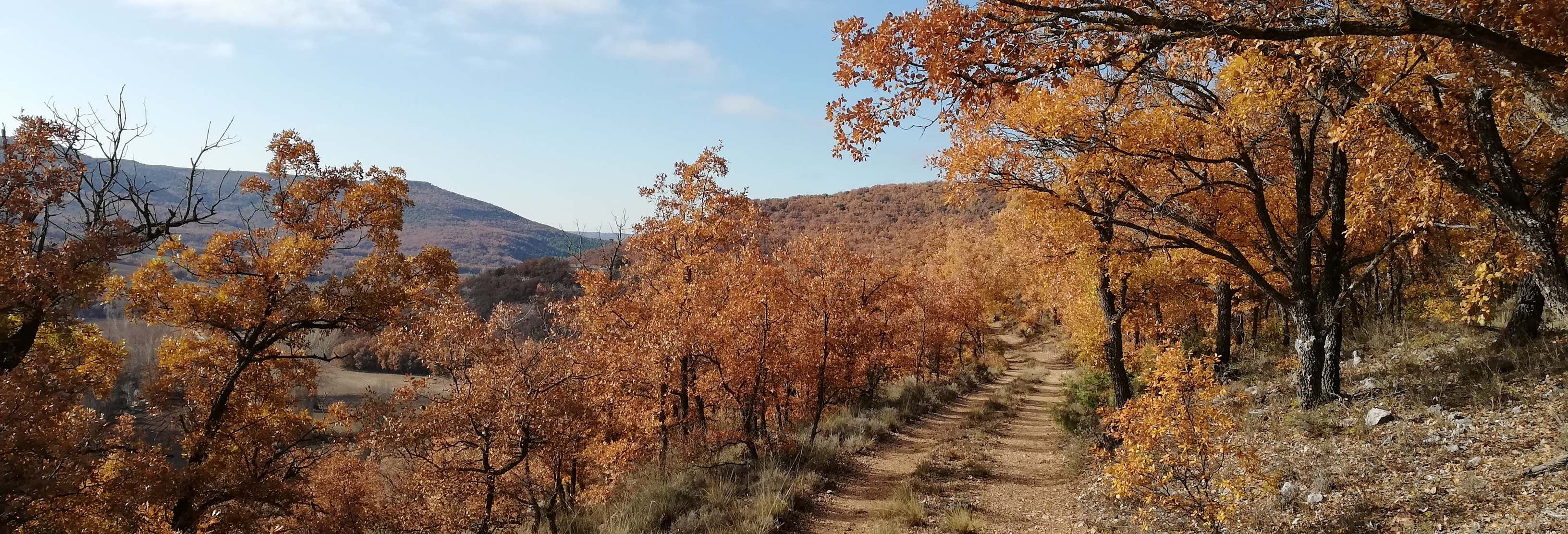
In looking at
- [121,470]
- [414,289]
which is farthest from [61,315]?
[414,289]

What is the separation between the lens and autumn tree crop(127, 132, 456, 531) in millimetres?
12031

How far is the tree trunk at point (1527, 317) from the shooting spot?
10062mm

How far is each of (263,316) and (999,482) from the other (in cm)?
1477

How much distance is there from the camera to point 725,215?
61.5 feet

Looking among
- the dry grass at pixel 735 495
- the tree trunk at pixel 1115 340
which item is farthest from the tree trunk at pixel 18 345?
the tree trunk at pixel 1115 340

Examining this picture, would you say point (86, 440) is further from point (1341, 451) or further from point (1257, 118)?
point (1257, 118)

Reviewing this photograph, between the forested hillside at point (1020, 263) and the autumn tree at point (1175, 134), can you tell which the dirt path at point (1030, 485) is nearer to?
the forested hillside at point (1020, 263)

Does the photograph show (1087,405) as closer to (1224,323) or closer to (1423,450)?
(1224,323)

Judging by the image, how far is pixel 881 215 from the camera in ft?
440

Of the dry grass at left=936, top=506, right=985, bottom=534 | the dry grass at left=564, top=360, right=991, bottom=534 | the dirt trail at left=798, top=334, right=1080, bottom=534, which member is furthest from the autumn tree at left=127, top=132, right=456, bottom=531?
the dry grass at left=936, top=506, right=985, bottom=534

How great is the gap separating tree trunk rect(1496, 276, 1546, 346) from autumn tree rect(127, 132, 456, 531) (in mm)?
20307

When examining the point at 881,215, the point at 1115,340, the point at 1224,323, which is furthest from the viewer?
the point at 881,215

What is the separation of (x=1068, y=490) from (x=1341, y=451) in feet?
13.4

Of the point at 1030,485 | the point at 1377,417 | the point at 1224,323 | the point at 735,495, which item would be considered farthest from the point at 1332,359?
the point at 735,495
